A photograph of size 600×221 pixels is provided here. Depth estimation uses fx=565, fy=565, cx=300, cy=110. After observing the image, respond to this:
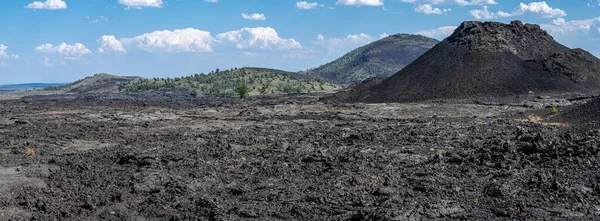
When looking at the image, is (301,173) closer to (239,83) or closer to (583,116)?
(583,116)

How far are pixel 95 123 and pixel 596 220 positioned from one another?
75.2 ft

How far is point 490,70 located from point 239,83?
33.8 m

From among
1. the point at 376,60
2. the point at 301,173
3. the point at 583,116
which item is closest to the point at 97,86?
the point at 376,60

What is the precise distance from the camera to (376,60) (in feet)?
406

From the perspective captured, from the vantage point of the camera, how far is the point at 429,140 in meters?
19.6

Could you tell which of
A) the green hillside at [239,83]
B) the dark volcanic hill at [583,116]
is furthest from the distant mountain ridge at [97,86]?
the dark volcanic hill at [583,116]

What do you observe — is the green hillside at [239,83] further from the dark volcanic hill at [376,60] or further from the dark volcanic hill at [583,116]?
the dark volcanic hill at [583,116]

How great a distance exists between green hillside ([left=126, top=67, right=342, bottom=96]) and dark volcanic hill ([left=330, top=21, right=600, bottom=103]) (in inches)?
951

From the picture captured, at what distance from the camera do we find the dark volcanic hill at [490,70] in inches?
1561

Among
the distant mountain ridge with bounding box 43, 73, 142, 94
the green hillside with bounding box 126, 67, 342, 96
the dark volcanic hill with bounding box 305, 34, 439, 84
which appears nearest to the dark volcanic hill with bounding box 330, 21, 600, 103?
the green hillside with bounding box 126, 67, 342, 96

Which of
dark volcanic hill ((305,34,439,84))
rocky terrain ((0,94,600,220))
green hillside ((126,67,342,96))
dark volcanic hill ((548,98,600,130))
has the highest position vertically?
dark volcanic hill ((305,34,439,84))

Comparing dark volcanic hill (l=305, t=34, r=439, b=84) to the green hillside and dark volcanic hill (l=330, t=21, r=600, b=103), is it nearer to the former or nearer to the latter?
the green hillside

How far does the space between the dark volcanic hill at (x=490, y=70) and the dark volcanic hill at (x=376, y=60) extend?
62.2 metres

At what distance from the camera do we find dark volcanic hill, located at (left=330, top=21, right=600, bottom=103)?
3966cm
